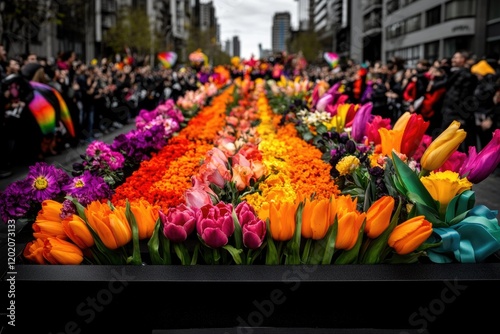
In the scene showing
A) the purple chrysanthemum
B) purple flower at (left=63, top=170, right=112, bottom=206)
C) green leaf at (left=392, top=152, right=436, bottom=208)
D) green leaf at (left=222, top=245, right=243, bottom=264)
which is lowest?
green leaf at (left=222, top=245, right=243, bottom=264)

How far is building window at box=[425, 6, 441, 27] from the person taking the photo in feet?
169

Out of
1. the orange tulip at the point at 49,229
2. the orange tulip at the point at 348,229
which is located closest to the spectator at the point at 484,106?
the orange tulip at the point at 348,229

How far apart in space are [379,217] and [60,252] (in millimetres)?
1051

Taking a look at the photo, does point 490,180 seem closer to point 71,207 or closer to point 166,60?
point 71,207

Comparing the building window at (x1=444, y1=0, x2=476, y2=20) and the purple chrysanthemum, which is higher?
the building window at (x1=444, y1=0, x2=476, y2=20)

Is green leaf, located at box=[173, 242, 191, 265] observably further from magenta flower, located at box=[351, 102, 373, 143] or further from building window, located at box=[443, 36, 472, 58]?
building window, located at box=[443, 36, 472, 58]

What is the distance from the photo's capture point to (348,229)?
2080mm

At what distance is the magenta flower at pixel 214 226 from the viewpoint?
209cm

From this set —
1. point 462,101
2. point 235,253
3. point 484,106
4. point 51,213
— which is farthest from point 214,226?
point 484,106

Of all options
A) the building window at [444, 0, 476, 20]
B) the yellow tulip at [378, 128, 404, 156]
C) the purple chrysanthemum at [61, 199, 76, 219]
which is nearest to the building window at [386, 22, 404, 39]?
→ the building window at [444, 0, 476, 20]

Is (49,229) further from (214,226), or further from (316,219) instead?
(316,219)

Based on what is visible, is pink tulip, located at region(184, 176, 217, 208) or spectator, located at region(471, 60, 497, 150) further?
spectator, located at region(471, 60, 497, 150)

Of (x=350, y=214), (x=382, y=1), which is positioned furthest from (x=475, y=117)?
(x=382, y=1)

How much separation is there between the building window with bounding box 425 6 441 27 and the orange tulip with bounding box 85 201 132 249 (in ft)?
173
